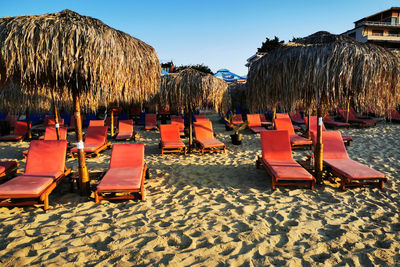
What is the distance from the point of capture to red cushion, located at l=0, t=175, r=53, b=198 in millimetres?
3512

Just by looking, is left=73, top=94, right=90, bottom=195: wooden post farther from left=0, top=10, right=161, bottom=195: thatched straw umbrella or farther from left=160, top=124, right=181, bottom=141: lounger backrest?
left=160, top=124, right=181, bottom=141: lounger backrest

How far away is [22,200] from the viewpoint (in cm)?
395

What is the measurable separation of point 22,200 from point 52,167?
764 mm

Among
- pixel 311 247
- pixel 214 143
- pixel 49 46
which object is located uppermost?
pixel 49 46

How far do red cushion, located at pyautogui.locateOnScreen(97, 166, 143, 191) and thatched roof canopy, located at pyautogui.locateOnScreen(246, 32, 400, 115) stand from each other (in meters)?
2.96

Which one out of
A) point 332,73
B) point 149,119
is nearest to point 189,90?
point 332,73

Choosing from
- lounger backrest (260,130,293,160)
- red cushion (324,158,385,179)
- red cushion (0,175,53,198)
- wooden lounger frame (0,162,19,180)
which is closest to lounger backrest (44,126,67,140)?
wooden lounger frame (0,162,19,180)

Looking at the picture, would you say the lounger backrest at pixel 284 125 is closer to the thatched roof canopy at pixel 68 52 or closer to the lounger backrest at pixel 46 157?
the thatched roof canopy at pixel 68 52

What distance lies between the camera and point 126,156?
4.96 m

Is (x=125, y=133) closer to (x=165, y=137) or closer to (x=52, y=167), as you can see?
(x=165, y=137)

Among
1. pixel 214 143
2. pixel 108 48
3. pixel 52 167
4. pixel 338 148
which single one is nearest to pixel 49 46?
pixel 108 48

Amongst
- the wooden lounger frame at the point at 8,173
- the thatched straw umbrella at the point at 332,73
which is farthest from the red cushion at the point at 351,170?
the wooden lounger frame at the point at 8,173

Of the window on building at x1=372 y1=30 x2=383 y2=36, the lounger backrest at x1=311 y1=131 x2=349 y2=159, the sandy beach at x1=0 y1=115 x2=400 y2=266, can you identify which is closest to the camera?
the sandy beach at x1=0 y1=115 x2=400 y2=266

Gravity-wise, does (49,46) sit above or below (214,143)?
above
